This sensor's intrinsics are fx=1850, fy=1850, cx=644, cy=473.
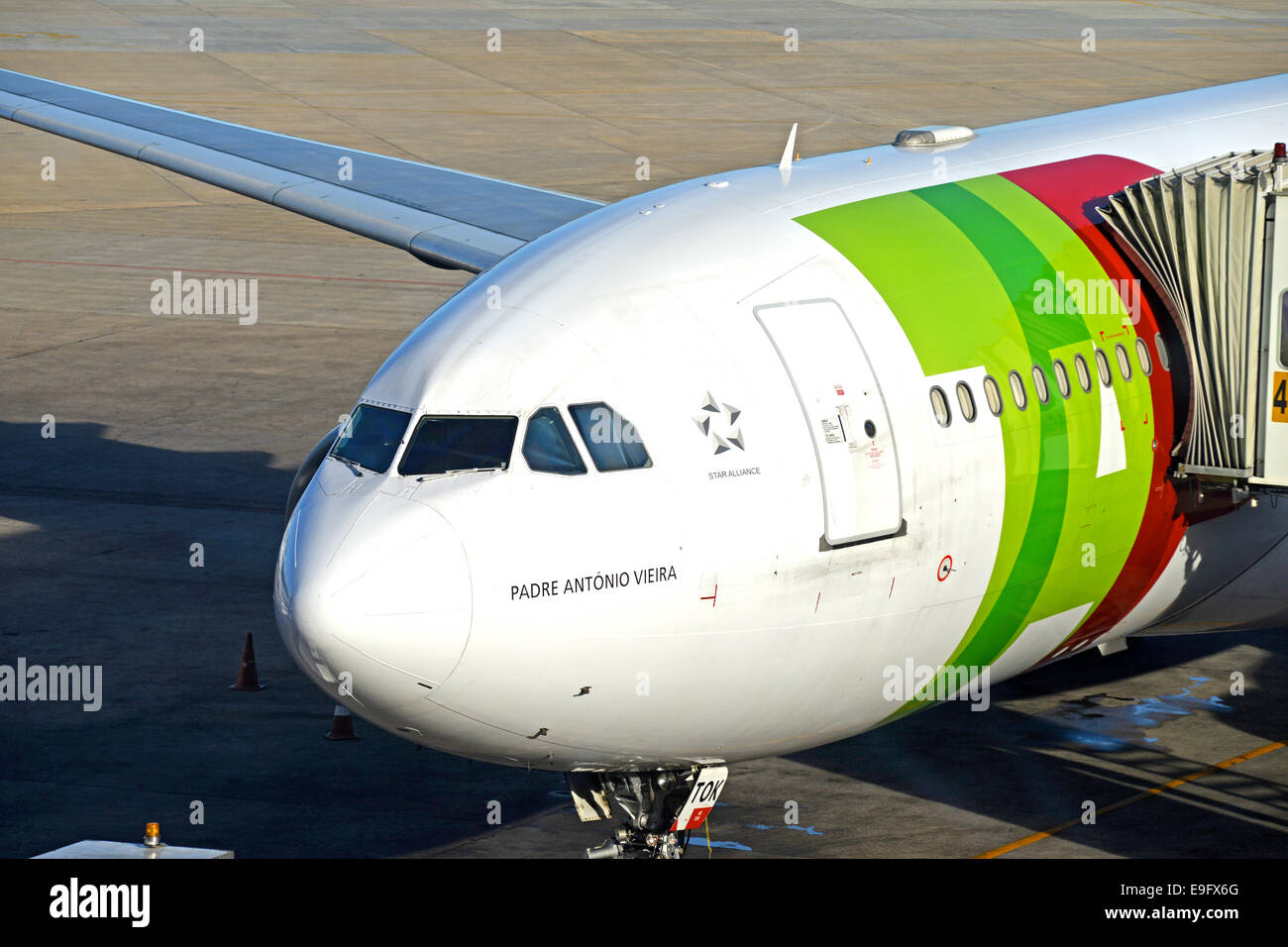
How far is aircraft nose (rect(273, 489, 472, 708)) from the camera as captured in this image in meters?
12.1

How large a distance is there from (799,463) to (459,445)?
2.41 meters

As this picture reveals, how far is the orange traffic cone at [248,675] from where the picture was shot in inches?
834

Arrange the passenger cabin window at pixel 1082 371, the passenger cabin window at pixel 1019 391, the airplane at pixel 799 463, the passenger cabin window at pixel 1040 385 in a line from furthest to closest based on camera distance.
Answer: the passenger cabin window at pixel 1082 371
the passenger cabin window at pixel 1040 385
the passenger cabin window at pixel 1019 391
the airplane at pixel 799 463

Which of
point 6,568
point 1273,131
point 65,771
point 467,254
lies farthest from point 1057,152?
point 6,568

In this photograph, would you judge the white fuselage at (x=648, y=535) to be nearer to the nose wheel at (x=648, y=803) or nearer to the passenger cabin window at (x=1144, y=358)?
the nose wheel at (x=648, y=803)

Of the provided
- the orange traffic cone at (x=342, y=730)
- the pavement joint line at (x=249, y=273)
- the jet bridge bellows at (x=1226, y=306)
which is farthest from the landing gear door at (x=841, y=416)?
the pavement joint line at (x=249, y=273)

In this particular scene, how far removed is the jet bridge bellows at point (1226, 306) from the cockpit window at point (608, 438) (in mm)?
5720

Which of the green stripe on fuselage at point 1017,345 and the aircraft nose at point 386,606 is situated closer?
the aircraft nose at point 386,606

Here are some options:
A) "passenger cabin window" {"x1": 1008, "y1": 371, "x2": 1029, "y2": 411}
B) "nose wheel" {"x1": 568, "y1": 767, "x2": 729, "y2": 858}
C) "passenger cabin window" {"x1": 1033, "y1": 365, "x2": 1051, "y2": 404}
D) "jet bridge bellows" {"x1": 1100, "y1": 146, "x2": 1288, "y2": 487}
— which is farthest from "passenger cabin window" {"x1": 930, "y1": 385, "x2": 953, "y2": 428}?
"nose wheel" {"x1": 568, "y1": 767, "x2": 729, "y2": 858}

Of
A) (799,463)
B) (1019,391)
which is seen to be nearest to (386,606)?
(799,463)

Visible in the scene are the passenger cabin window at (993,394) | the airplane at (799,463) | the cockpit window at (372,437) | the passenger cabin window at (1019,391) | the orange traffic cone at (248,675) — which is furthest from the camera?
the orange traffic cone at (248,675)

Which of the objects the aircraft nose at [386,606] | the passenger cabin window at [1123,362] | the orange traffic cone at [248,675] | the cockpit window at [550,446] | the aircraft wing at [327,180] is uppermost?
the aircraft wing at [327,180]

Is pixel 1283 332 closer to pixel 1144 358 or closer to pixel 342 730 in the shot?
pixel 1144 358
